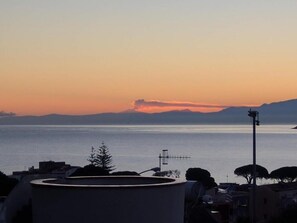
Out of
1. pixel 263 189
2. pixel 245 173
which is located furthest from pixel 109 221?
pixel 245 173

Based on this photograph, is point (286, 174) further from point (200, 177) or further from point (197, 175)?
point (197, 175)

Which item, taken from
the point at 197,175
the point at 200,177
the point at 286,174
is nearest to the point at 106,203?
the point at 197,175

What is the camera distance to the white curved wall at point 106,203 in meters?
7.54

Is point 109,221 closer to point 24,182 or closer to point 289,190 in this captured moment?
point 24,182

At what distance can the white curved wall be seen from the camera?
297 inches

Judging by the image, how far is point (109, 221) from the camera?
7.56m

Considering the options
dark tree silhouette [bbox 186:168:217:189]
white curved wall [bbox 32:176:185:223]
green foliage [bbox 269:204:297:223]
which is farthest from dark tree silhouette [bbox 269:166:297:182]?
white curved wall [bbox 32:176:185:223]

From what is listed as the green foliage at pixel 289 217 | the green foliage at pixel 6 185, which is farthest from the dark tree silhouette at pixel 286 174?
the green foliage at pixel 6 185

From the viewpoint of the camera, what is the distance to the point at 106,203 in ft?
24.7

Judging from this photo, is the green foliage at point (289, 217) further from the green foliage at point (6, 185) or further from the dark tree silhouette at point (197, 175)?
the dark tree silhouette at point (197, 175)

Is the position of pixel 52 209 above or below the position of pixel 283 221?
above

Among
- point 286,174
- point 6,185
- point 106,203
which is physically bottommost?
point 286,174

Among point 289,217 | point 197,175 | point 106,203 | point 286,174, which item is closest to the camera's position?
point 106,203

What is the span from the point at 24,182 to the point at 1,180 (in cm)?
1945
